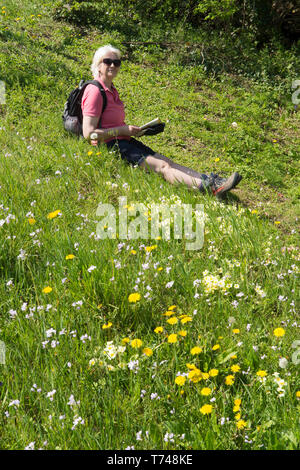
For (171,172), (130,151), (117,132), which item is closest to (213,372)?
(171,172)

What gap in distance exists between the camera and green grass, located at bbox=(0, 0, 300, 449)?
2.04 metres

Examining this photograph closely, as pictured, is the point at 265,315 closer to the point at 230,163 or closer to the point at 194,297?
the point at 194,297

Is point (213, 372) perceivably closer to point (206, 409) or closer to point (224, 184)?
point (206, 409)

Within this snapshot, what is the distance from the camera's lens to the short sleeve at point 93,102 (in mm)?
4930

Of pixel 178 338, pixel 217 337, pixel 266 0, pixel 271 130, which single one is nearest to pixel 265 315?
pixel 217 337

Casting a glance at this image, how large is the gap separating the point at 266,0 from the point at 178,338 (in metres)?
10.9

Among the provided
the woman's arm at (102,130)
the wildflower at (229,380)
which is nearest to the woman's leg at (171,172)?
the woman's arm at (102,130)

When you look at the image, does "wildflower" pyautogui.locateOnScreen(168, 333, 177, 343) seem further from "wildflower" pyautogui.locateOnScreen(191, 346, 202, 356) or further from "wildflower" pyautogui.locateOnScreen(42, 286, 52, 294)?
"wildflower" pyautogui.locateOnScreen(42, 286, 52, 294)

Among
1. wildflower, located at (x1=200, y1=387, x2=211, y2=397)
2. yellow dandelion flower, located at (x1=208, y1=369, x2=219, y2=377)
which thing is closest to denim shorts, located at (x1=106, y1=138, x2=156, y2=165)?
yellow dandelion flower, located at (x1=208, y1=369, x2=219, y2=377)

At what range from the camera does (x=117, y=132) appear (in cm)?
503

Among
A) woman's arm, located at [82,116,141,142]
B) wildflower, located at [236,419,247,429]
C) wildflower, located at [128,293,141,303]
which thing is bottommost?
wildflower, located at [236,419,247,429]

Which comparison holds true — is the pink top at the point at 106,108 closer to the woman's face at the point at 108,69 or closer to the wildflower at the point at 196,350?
the woman's face at the point at 108,69

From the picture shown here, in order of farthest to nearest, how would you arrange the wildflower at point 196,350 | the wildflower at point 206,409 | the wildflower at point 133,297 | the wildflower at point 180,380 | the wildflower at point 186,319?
1. the wildflower at point 133,297
2. the wildflower at point 186,319
3. the wildflower at point 196,350
4. the wildflower at point 180,380
5. the wildflower at point 206,409

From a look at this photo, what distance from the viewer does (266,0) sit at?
10891 mm
